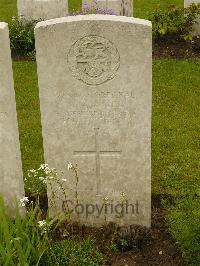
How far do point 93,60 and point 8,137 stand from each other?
0.93 meters

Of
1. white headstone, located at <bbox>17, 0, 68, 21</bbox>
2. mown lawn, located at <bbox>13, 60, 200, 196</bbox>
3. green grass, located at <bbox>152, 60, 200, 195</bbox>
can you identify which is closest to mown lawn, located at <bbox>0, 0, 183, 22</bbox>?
white headstone, located at <bbox>17, 0, 68, 21</bbox>

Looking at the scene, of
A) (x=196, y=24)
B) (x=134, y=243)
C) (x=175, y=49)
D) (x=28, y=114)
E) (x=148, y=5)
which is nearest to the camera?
(x=134, y=243)

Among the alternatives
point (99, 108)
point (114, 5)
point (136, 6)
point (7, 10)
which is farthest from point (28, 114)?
point (136, 6)

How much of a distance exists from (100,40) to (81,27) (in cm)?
17

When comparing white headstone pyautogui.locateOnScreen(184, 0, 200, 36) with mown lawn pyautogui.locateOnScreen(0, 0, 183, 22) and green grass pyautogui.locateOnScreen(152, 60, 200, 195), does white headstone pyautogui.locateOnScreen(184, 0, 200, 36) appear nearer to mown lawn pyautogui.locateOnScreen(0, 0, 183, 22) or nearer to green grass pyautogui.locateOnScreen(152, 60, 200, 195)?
green grass pyautogui.locateOnScreen(152, 60, 200, 195)

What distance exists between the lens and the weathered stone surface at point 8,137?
14.7 ft

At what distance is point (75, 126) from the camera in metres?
4.70

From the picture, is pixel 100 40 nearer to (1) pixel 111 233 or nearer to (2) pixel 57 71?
(2) pixel 57 71

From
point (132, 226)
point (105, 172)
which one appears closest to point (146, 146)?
point (105, 172)

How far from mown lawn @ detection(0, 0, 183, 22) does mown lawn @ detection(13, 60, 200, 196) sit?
3192 mm

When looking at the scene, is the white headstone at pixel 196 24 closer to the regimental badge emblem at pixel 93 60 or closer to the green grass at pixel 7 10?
the green grass at pixel 7 10

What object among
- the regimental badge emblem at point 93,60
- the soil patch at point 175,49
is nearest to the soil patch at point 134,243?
the regimental badge emblem at point 93,60

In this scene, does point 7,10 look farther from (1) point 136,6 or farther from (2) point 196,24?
(2) point 196,24

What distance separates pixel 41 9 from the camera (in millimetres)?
10047
